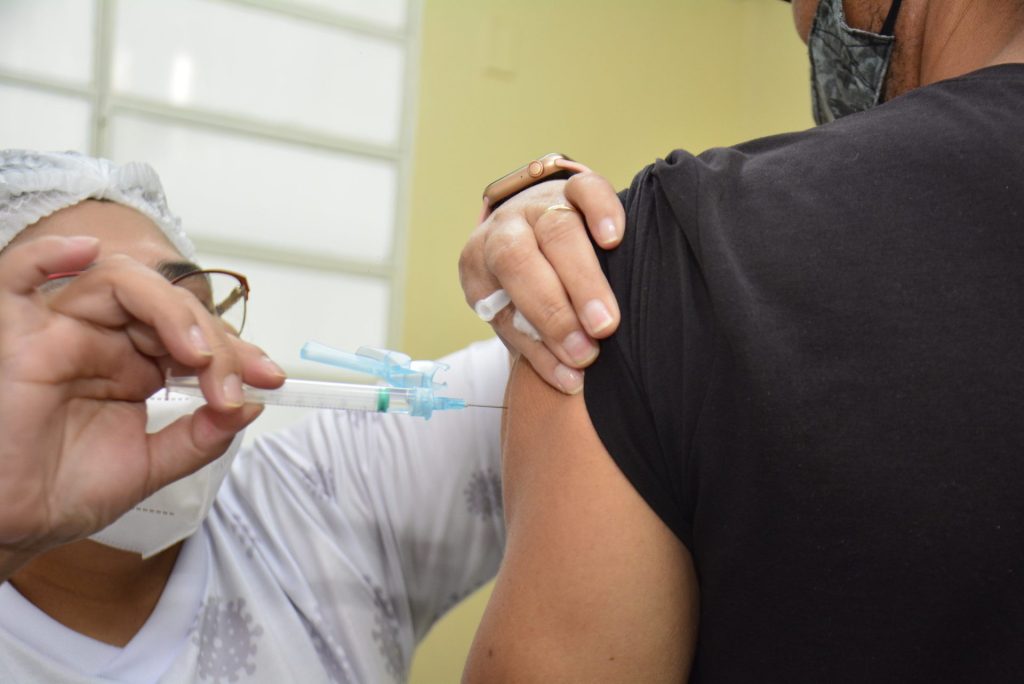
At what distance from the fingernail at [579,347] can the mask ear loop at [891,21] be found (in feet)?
1.44

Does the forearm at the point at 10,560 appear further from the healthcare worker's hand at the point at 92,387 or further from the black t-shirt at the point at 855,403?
the black t-shirt at the point at 855,403

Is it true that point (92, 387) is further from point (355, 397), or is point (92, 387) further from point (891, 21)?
point (891, 21)

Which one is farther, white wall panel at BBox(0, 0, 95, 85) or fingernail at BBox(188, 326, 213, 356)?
white wall panel at BBox(0, 0, 95, 85)

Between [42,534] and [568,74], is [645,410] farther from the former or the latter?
[568,74]

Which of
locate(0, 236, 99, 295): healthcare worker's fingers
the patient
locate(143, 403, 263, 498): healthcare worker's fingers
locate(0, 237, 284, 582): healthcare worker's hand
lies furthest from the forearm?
the patient

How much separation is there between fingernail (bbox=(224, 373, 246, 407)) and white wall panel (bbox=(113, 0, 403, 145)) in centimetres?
228

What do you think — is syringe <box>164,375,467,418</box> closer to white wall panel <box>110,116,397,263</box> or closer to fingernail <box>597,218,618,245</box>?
fingernail <box>597,218,618,245</box>

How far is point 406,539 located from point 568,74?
6.84ft

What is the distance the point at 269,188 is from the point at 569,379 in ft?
7.81

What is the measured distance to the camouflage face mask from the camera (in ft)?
2.96

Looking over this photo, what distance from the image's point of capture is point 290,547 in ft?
4.81

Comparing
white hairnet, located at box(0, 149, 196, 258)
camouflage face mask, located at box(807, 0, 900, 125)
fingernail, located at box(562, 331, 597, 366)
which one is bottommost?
fingernail, located at box(562, 331, 597, 366)

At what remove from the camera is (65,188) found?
1.31 m

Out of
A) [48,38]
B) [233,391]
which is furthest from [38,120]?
[233,391]
